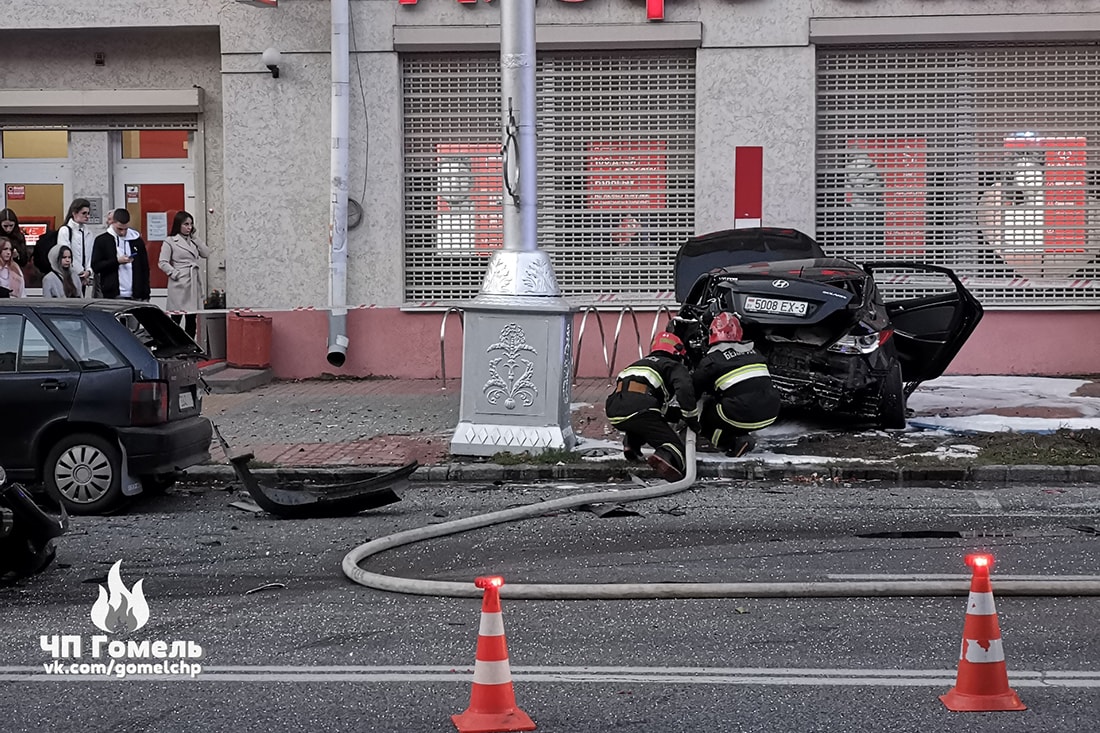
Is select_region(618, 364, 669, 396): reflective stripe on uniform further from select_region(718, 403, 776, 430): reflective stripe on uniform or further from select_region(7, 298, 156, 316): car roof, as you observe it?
select_region(7, 298, 156, 316): car roof

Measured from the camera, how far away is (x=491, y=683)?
4.96m

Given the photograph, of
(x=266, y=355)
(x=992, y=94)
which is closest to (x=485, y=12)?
(x=266, y=355)

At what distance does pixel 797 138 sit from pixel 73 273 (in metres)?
8.21

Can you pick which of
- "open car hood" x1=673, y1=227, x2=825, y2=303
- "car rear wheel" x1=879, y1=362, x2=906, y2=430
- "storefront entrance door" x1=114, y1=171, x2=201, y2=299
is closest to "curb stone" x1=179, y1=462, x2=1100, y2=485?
"car rear wheel" x1=879, y1=362, x2=906, y2=430

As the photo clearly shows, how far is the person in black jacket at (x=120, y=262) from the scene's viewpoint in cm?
1583

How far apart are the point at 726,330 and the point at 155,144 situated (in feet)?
33.1

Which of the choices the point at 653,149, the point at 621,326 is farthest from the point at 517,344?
the point at 653,149

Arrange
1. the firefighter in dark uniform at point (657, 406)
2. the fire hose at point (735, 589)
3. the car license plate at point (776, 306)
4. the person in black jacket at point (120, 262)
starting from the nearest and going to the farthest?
the fire hose at point (735, 589) < the firefighter in dark uniform at point (657, 406) < the car license plate at point (776, 306) < the person in black jacket at point (120, 262)

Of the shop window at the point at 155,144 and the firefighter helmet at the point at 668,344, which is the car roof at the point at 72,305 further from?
the shop window at the point at 155,144

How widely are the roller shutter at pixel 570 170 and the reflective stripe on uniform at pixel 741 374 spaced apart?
21.3 feet

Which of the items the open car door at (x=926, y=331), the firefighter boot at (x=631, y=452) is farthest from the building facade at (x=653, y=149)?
the firefighter boot at (x=631, y=452)

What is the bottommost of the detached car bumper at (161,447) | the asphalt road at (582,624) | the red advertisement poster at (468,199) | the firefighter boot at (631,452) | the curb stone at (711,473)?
the asphalt road at (582,624)

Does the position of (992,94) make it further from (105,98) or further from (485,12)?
(105,98)

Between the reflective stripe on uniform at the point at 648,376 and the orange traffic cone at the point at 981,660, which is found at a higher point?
the reflective stripe on uniform at the point at 648,376
